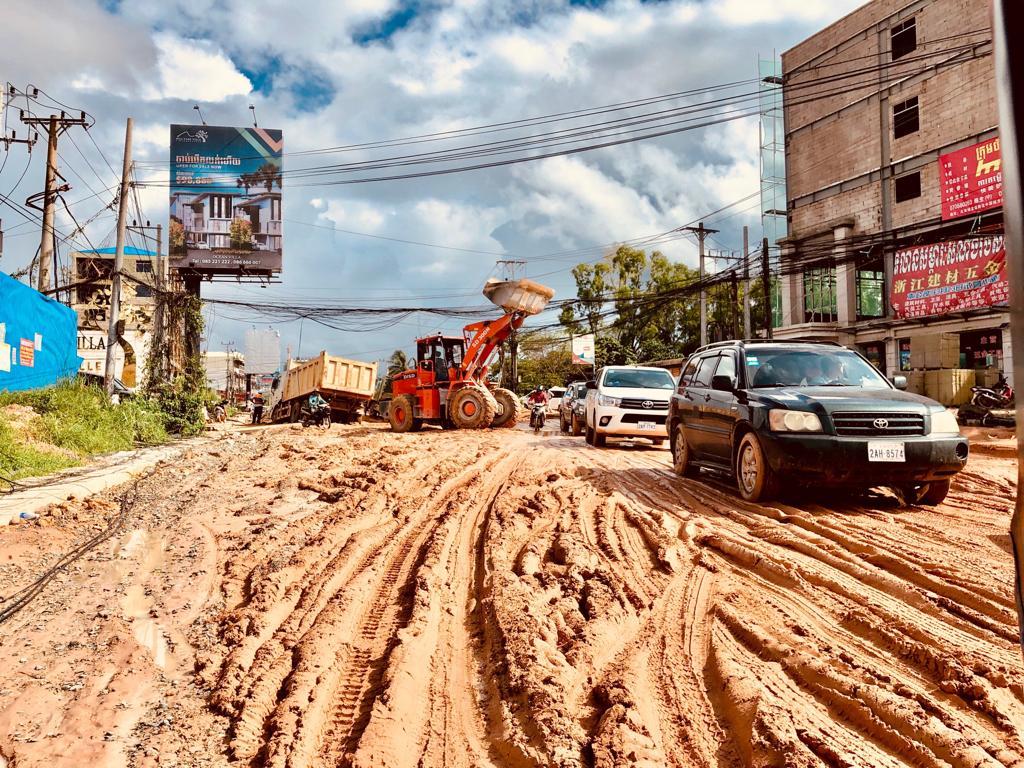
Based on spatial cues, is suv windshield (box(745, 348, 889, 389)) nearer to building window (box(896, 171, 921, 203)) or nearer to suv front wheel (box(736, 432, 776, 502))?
suv front wheel (box(736, 432, 776, 502))

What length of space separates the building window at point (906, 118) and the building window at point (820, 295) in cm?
558

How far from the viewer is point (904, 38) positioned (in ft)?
89.8

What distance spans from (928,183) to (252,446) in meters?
24.1

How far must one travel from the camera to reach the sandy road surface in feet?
9.45

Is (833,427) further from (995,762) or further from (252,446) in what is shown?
(252,446)

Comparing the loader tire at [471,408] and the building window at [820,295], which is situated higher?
the building window at [820,295]

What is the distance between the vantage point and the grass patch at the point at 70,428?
36.7 ft

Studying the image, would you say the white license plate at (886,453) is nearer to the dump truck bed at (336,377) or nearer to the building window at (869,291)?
the dump truck bed at (336,377)

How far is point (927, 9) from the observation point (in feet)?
84.9

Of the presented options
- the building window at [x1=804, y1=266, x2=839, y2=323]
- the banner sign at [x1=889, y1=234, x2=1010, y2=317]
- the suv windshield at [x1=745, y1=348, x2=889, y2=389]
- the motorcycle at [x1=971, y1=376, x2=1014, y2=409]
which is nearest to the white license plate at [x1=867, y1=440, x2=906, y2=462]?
the suv windshield at [x1=745, y1=348, x2=889, y2=389]

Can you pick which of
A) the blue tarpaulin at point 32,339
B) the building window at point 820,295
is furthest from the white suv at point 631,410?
the building window at point 820,295

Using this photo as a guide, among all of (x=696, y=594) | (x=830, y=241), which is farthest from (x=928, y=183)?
(x=696, y=594)

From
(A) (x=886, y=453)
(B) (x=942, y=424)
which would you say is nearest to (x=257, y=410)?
(A) (x=886, y=453)

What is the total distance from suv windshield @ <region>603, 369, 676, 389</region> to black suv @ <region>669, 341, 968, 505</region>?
267 inches
